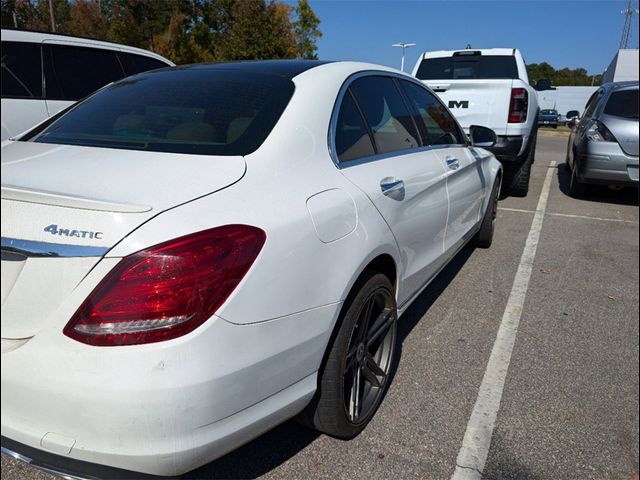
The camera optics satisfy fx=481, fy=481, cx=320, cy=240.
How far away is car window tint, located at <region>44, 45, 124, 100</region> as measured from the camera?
486cm

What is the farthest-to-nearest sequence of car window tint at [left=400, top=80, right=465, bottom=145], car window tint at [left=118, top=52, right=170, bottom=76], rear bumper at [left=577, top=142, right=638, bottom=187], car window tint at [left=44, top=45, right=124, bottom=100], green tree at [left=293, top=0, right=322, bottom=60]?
green tree at [left=293, top=0, right=322, bottom=60]
car window tint at [left=118, top=52, right=170, bottom=76]
car window tint at [left=44, top=45, right=124, bottom=100]
car window tint at [left=400, top=80, right=465, bottom=145]
rear bumper at [left=577, top=142, right=638, bottom=187]

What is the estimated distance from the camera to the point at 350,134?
2.23 meters

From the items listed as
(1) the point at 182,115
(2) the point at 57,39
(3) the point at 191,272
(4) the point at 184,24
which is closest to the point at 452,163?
(1) the point at 182,115

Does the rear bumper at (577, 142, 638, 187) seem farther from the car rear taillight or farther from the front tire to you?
the car rear taillight

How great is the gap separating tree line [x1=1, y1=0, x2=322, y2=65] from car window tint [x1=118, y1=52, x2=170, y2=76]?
0.16m

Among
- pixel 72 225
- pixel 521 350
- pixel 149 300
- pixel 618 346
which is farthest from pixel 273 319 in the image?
pixel 618 346

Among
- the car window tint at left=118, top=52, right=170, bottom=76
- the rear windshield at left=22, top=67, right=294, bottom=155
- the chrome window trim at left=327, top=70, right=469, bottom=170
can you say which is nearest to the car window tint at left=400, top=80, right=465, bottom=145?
the chrome window trim at left=327, top=70, right=469, bottom=170

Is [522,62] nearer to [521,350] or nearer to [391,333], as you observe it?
[521,350]

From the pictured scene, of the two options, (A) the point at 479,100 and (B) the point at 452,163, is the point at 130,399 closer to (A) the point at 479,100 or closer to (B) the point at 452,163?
(B) the point at 452,163

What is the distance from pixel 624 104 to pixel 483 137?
2.59 m

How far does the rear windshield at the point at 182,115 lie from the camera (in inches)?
72.9

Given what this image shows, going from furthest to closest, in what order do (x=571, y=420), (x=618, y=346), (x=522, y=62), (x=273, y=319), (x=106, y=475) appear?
(x=522, y=62), (x=618, y=346), (x=571, y=420), (x=273, y=319), (x=106, y=475)

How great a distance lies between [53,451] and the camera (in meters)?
1.36

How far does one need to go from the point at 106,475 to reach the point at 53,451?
16 centimetres
